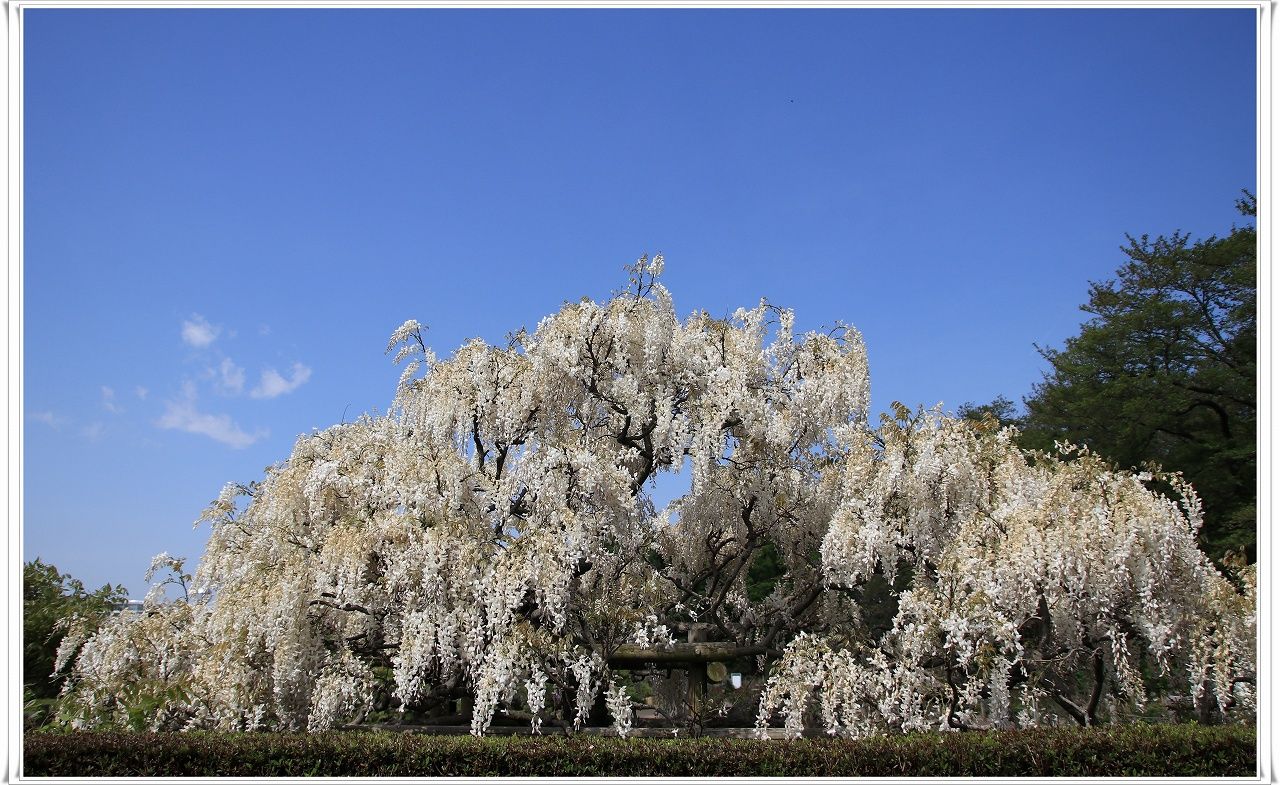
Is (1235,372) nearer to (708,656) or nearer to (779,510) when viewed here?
(779,510)

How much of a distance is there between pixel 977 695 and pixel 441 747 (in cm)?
513

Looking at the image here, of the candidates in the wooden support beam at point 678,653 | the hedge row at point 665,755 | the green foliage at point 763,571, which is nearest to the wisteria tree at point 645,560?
the wooden support beam at point 678,653

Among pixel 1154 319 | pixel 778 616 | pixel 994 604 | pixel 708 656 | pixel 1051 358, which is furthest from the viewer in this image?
pixel 1051 358

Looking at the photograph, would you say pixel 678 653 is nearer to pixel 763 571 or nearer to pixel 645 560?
pixel 645 560

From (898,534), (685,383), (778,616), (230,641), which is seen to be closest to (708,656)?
(778,616)

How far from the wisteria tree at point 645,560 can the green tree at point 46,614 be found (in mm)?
2002

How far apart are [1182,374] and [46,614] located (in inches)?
898

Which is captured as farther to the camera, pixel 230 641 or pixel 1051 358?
pixel 1051 358

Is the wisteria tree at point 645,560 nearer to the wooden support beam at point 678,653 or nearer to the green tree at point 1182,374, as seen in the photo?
the wooden support beam at point 678,653

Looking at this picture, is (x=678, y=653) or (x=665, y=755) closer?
(x=665, y=755)

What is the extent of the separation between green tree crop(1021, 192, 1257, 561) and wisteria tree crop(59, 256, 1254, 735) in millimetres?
9552

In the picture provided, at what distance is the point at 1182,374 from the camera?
A: 18.8 meters

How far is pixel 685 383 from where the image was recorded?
1005 centimetres

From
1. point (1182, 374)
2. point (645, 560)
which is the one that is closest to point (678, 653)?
point (645, 560)
